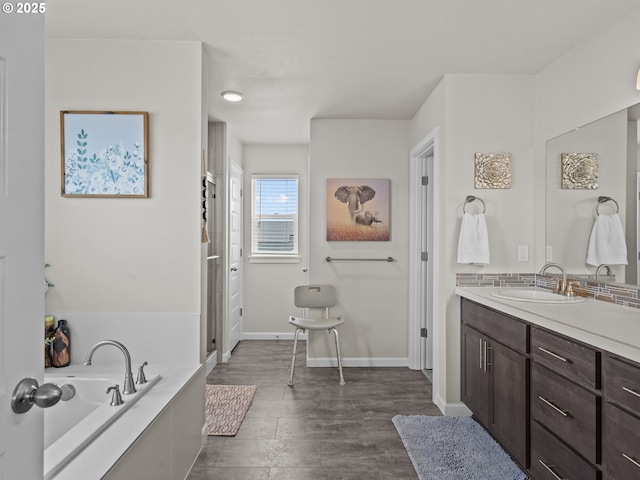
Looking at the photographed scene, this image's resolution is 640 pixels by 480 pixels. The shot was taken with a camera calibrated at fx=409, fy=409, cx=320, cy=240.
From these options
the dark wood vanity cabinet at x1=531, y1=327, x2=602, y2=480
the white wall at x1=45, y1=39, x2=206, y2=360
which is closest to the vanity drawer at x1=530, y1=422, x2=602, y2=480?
the dark wood vanity cabinet at x1=531, y1=327, x2=602, y2=480

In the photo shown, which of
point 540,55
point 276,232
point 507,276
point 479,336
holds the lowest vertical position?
point 479,336

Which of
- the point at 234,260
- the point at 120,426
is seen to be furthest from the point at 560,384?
the point at 234,260

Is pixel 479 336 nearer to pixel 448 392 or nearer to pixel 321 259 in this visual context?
pixel 448 392

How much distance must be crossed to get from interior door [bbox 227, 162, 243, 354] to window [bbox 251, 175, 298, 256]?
25 centimetres

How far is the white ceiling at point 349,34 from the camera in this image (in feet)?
6.82

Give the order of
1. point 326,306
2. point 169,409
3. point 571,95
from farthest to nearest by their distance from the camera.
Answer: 1. point 326,306
2. point 571,95
3. point 169,409

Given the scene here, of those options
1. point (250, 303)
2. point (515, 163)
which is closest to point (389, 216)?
point (515, 163)

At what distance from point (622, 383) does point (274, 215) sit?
13.5 feet

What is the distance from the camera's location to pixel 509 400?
220 cm

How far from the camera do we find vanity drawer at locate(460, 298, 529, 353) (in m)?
2.10

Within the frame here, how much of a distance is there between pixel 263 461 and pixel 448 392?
142cm

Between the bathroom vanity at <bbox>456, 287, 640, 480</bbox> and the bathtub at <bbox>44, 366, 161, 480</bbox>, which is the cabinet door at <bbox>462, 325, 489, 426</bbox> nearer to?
the bathroom vanity at <bbox>456, 287, 640, 480</bbox>

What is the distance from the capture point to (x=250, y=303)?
5.04 m

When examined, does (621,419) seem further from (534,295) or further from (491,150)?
(491,150)
